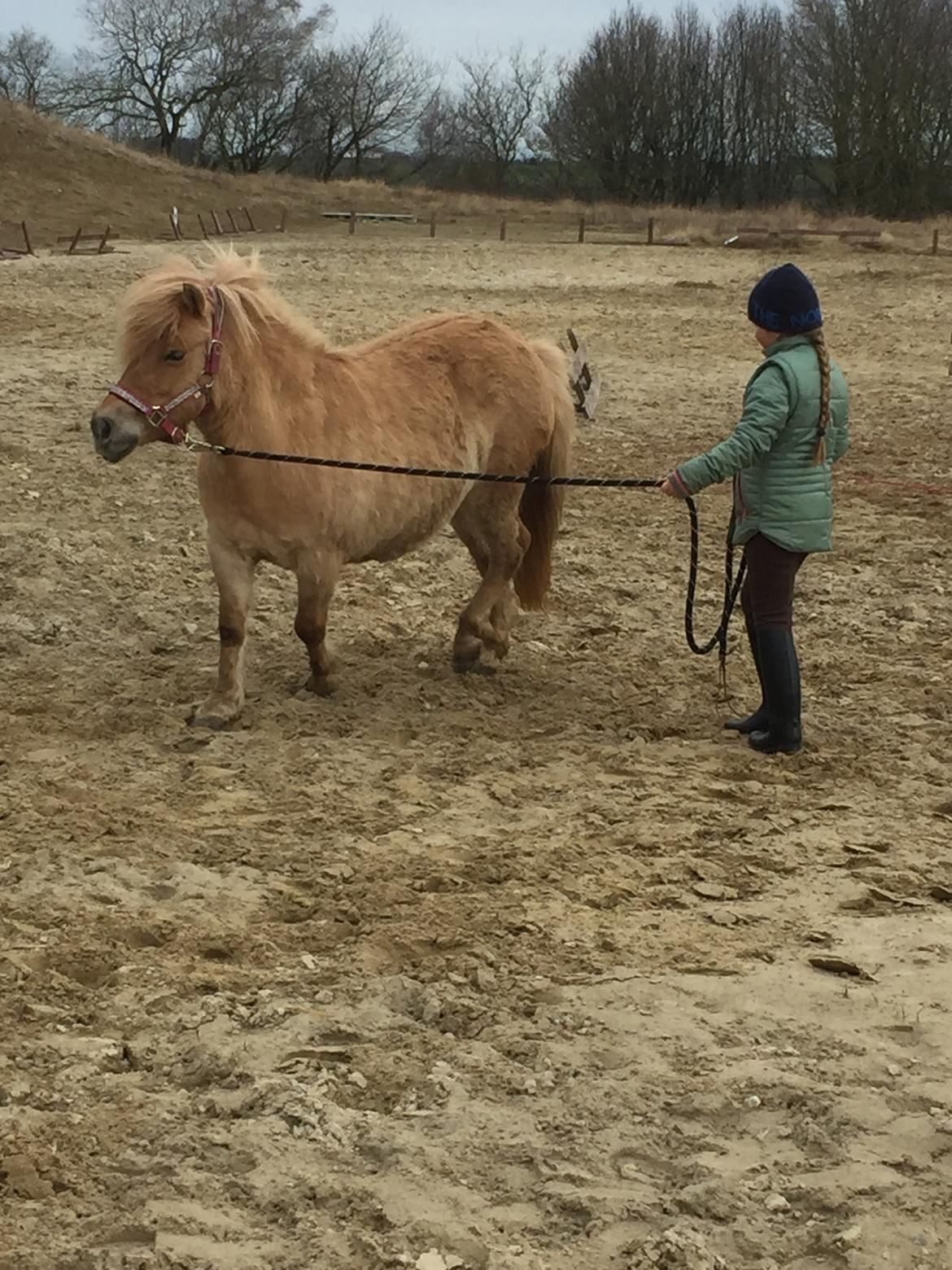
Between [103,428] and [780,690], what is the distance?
245cm

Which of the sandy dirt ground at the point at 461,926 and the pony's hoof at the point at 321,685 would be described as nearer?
the sandy dirt ground at the point at 461,926

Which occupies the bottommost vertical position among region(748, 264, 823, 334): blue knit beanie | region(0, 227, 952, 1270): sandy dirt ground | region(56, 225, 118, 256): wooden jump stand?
region(0, 227, 952, 1270): sandy dirt ground

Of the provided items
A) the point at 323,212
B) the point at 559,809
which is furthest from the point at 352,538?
the point at 323,212

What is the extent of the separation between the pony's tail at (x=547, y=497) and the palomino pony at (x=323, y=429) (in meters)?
0.01

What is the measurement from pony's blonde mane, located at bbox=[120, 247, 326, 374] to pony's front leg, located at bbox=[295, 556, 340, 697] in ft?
2.60

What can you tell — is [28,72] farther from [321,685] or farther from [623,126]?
[321,685]

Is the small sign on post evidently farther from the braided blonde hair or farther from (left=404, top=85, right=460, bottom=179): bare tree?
(left=404, top=85, right=460, bottom=179): bare tree

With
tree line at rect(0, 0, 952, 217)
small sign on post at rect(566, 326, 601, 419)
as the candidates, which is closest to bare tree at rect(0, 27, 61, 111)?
tree line at rect(0, 0, 952, 217)

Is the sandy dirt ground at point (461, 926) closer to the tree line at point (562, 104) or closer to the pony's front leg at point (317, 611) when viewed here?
the pony's front leg at point (317, 611)

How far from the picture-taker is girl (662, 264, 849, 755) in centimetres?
450

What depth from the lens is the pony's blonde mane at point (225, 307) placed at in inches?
182

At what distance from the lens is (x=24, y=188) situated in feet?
111

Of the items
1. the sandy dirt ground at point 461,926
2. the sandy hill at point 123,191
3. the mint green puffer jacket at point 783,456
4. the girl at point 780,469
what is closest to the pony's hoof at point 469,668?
the sandy dirt ground at point 461,926

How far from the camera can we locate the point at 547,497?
6.01m
